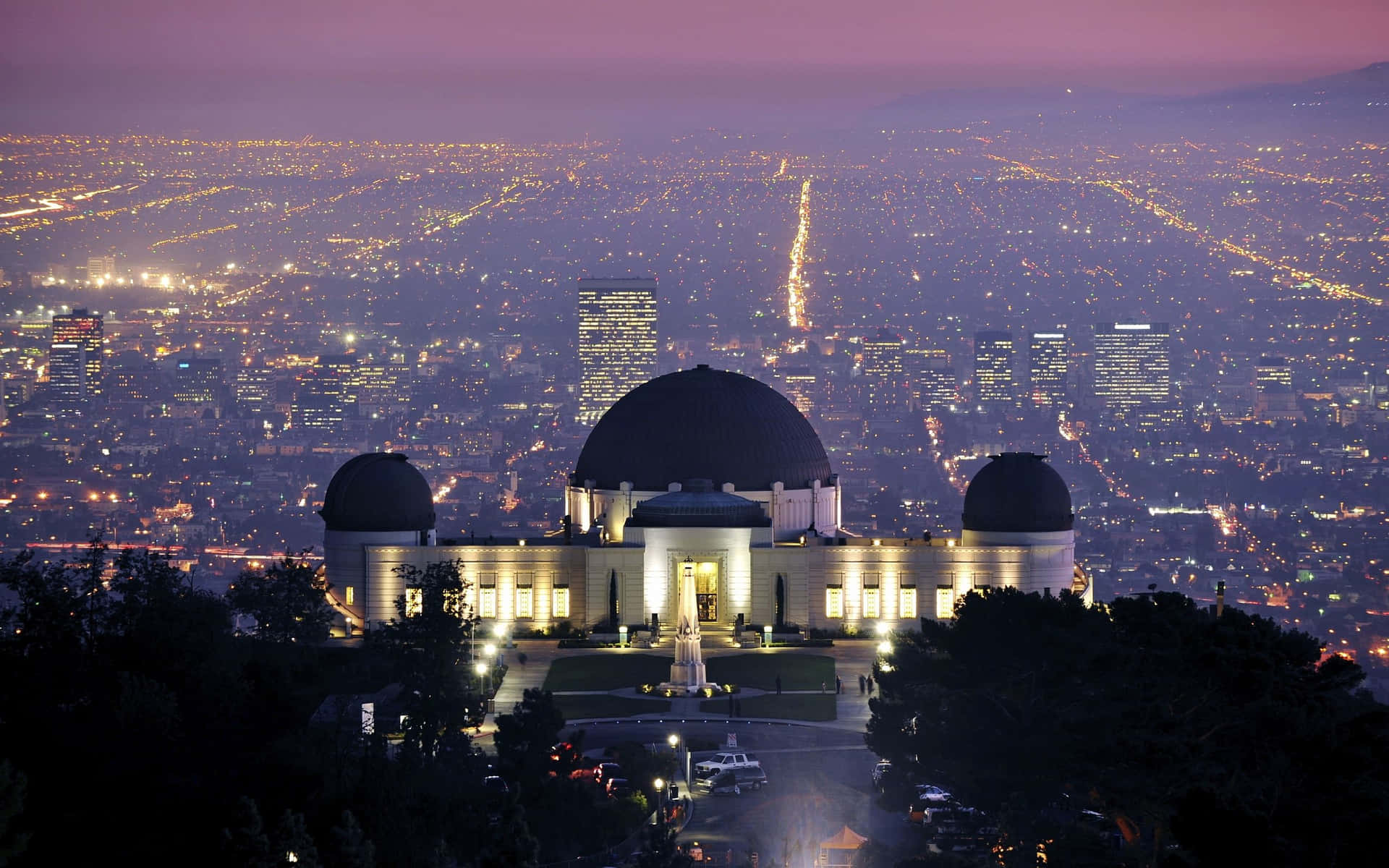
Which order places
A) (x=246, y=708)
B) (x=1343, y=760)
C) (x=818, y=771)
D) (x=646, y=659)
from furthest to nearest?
(x=646, y=659) → (x=818, y=771) → (x=246, y=708) → (x=1343, y=760)

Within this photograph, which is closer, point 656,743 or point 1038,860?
point 1038,860

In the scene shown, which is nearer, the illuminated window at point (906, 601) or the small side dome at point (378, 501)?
the illuminated window at point (906, 601)

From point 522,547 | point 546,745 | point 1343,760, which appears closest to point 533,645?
point 522,547

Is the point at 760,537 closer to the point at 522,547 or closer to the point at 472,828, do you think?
the point at 522,547

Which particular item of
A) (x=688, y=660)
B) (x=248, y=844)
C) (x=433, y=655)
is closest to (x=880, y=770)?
(x=433, y=655)

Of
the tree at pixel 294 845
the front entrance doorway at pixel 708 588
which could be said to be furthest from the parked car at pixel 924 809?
the front entrance doorway at pixel 708 588

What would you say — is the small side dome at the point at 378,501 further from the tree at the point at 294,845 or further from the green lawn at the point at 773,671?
the tree at the point at 294,845

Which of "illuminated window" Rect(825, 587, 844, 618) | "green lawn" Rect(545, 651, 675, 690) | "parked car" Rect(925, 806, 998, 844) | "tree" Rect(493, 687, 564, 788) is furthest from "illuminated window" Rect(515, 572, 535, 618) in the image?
"parked car" Rect(925, 806, 998, 844)
